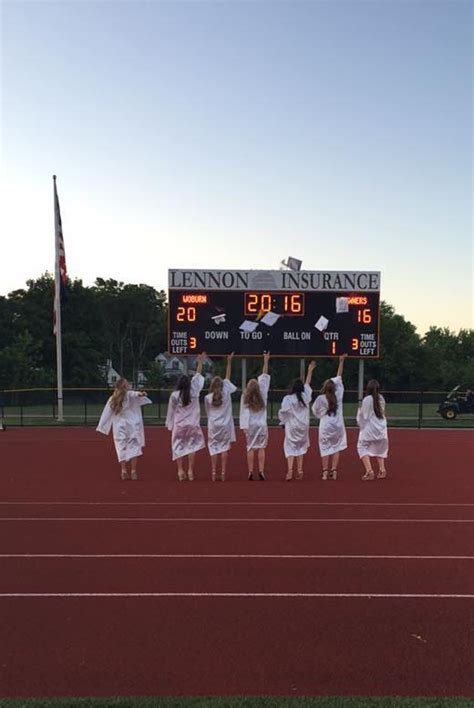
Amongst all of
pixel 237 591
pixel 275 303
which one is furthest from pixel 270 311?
pixel 237 591

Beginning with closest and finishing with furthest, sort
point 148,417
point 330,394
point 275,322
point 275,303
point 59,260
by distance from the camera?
point 330,394 → point 275,322 → point 275,303 → point 59,260 → point 148,417

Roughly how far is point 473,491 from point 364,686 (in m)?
7.55

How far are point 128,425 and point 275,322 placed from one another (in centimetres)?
1140

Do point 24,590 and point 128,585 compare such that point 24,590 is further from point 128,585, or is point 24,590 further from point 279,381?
point 279,381

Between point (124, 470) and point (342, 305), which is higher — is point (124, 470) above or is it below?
below

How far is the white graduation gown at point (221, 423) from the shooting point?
11.9 metres

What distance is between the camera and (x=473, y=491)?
10930mm

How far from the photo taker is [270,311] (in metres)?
22.7

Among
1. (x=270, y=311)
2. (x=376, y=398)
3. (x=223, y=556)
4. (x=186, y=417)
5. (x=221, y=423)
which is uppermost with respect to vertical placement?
(x=270, y=311)

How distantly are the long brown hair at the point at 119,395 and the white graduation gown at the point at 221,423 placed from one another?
4.70 feet

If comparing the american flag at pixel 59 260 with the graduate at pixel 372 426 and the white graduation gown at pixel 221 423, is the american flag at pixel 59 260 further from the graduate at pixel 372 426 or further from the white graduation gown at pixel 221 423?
the graduate at pixel 372 426

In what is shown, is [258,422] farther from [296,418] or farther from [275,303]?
[275,303]

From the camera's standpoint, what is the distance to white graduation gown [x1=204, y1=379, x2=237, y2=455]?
39.2 ft

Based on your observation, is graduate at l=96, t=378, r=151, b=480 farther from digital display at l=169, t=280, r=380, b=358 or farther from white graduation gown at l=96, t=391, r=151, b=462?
digital display at l=169, t=280, r=380, b=358
